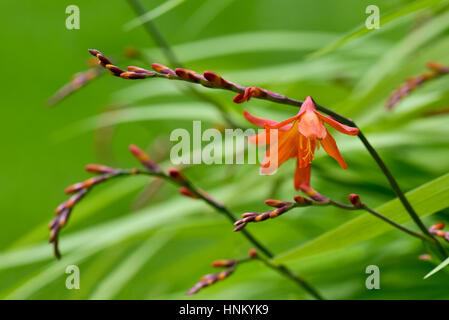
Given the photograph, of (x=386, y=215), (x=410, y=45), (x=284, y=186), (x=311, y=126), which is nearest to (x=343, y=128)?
(x=311, y=126)

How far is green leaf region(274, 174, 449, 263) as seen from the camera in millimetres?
401

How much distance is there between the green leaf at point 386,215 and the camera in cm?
40

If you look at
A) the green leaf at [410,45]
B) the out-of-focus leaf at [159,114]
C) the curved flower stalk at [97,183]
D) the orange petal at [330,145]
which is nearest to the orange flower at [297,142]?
the orange petal at [330,145]

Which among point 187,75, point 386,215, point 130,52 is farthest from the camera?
point 130,52

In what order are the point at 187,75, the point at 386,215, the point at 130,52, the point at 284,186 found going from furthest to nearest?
the point at 284,186 → the point at 130,52 → the point at 386,215 → the point at 187,75

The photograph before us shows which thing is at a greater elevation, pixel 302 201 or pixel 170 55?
pixel 170 55

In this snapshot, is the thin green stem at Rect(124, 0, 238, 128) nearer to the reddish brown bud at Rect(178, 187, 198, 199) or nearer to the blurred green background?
the blurred green background

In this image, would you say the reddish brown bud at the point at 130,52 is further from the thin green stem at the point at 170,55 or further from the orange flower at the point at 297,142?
the orange flower at the point at 297,142

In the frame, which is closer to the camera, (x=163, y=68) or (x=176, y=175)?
(x=163, y=68)

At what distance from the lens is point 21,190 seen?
2.02 metres

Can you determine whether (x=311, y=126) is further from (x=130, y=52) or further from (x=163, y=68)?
(x=130, y=52)

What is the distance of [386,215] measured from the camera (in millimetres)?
416
